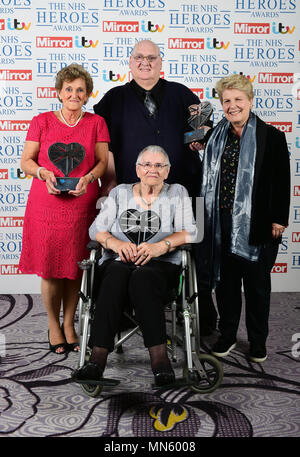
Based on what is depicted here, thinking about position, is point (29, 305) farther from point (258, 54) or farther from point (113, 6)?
point (258, 54)

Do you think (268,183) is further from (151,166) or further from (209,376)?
(209,376)

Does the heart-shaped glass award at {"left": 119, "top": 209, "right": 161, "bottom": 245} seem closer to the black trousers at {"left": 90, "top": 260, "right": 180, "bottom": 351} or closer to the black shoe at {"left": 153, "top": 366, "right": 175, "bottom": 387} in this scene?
the black trousers at {"left": 90, "top": 260, "right": 180, "bottom": 351}

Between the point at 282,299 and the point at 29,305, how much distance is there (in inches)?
81.0

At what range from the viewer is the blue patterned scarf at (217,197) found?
243 cm

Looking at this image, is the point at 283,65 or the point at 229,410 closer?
the point at 229,410

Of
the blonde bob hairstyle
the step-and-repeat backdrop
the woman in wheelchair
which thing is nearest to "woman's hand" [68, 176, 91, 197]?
the woman in wheelchair

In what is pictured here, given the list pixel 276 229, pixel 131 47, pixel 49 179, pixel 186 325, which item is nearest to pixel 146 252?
pixel 186 325

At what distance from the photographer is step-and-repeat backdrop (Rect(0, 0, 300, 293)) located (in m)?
3.60

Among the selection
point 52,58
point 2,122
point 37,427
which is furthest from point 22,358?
point 52,58

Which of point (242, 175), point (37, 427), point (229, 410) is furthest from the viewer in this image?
point (242, 175)

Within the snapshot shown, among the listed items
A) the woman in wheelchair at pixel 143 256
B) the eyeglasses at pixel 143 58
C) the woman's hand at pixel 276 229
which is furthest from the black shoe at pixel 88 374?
the eyeglasses at pixel 143 58

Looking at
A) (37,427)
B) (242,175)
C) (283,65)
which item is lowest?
(37,427)

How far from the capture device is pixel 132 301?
212 centimetres

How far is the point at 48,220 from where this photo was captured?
2518 mm
